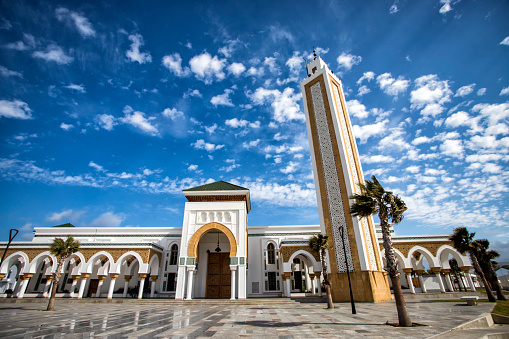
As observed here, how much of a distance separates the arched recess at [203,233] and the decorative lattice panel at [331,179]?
754cm

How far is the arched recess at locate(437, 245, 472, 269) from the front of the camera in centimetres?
2011

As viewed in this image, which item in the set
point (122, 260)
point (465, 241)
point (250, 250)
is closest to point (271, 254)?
point (250, 250)

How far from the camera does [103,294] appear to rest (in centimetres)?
2297

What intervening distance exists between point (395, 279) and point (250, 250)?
17229 millimetres

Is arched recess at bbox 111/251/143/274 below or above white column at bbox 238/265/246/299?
above

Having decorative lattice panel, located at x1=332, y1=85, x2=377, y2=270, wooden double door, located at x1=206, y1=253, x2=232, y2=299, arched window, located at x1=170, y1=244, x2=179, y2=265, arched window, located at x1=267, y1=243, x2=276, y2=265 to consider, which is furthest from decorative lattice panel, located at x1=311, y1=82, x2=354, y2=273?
arched window, located at x1=170, y1=244, x2=179, y2=265

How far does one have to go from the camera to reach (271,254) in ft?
77.8

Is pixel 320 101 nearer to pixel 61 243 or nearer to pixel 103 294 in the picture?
pixel 61 243

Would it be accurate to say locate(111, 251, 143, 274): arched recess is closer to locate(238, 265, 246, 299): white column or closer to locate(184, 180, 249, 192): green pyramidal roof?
locate(184, 180, 249, 192): green pyramidal roof

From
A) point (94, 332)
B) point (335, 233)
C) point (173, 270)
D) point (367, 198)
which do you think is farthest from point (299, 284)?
point (94, 332)

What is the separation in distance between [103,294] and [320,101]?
26.2 metres

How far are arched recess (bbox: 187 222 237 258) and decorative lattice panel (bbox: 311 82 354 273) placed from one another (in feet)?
24.7

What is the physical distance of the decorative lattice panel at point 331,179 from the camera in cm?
1727

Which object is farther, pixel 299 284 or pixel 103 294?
pixel 299 284
